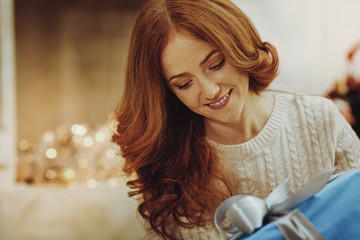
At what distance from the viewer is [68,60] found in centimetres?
268

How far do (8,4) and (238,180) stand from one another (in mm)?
1917

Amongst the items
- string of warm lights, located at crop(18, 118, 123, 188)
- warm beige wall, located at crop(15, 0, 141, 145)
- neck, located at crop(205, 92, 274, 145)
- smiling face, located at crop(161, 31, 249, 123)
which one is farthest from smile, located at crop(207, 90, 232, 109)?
warm beige wall, located at crop(15, 0, 141, 145)

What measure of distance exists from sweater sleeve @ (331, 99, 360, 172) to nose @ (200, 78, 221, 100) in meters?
0.35

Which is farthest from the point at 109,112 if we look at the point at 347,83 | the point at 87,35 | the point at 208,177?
the point at 208,177

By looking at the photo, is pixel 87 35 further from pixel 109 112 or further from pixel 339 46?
pixel 339 46

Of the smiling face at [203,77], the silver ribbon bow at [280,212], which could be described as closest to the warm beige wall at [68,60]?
the smiling face at [203,77]

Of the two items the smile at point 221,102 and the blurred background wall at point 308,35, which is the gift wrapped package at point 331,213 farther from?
the blurred background wall at point 308,35

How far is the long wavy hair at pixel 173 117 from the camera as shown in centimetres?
79

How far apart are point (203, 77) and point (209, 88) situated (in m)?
0.03

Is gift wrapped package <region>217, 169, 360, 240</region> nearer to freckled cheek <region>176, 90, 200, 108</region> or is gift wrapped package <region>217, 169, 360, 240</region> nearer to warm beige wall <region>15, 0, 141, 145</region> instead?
freckled cheek <region>176, 90, 200, 108</region>

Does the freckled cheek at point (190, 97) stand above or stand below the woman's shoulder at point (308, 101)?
above

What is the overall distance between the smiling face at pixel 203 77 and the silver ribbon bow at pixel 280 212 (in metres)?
0.24

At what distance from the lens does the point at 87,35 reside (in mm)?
2717

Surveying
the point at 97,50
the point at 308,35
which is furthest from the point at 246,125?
the point at 97,50
